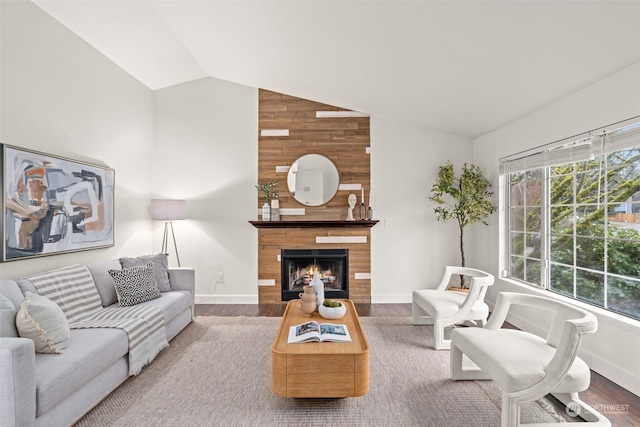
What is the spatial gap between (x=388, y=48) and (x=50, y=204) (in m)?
3.24

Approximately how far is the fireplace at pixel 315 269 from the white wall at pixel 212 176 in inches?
17.3

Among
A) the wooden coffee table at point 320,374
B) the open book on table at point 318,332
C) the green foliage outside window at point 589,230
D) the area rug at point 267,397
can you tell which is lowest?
the area rug at point 267,397

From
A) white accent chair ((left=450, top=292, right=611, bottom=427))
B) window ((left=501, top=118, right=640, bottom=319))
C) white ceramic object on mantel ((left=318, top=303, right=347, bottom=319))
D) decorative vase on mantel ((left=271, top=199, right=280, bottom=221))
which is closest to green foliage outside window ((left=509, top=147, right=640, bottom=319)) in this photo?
window ((left=501, top=118, right=640, bottom=319))

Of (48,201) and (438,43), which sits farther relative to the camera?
(48,201)

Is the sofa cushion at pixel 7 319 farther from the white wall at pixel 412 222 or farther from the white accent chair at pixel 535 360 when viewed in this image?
the white wall at pixel 412 222

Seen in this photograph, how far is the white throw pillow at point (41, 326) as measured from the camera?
2.02 metres

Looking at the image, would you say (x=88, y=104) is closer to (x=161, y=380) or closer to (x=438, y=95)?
(x=161, y=380)

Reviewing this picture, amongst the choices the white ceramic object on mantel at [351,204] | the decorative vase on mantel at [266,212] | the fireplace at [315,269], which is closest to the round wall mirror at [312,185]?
the white ceramic object on mantel at [351,204]

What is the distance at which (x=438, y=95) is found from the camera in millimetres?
3621

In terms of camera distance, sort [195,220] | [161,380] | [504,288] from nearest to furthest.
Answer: [161,380] < [504,288] < [195,220]

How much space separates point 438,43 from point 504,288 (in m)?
2.87

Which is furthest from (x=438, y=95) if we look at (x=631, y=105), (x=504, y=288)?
(x=504, y=288)

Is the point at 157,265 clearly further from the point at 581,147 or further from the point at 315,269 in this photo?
A: the point at 581,147

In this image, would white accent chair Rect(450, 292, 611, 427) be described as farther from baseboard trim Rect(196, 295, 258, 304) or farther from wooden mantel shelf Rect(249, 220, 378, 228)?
baseboard trim Rect(196, 295, 258, 304)
